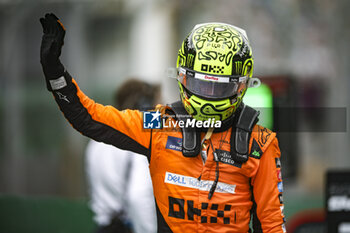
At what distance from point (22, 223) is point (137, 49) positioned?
8481 mm

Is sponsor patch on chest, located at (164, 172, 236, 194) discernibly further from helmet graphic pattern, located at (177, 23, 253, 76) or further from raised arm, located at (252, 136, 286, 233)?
helmet graphic pattern, located at (177, 23, 253, 76)

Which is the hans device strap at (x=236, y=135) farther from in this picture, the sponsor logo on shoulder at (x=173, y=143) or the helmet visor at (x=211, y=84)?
the helmet visor at (x=211, y=84)

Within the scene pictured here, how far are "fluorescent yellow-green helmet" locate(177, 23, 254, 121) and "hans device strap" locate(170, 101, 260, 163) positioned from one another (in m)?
0.07

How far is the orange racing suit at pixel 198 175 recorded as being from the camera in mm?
2742

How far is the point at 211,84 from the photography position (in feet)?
8.88

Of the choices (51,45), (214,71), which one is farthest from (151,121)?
(51,45)

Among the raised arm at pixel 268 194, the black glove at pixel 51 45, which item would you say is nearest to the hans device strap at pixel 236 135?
the raised arm at pixel 268 194

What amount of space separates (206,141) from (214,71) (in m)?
0.36

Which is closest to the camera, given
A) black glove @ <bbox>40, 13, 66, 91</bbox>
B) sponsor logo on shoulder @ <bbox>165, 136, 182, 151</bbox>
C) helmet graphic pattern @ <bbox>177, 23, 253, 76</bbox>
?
black glove @ <bbox>40, 13, 66, 91</bbox>

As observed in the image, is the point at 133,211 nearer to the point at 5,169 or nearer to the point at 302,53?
the point at 5,169

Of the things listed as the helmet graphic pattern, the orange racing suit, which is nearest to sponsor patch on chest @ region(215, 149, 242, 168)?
the orange racing suit

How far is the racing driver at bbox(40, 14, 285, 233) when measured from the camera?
2709mm

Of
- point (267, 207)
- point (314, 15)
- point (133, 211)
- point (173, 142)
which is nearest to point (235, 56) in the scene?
point (173, 142)

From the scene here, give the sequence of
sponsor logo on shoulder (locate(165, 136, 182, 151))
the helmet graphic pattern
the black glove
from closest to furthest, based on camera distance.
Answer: the black glove → the helmet graphic pattern → sponsor logo on shoulder (locate(165, 136, 182, 151))
